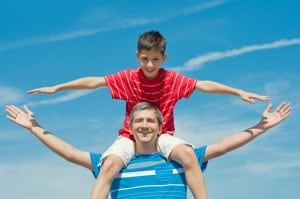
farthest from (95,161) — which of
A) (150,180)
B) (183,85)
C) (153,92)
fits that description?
(183,85)

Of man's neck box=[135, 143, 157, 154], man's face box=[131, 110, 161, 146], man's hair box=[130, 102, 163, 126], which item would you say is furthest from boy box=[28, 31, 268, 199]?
man's hair box=[130, 102, 163, 126]

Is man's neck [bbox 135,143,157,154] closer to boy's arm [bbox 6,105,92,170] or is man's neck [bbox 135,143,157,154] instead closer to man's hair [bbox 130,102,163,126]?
man's hair [bbox 130,102,163,126]

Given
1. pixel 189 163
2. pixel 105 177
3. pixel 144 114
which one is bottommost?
pixel 105 177

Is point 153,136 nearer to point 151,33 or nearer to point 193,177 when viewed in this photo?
point 193,177

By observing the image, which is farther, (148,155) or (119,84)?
(119,84)

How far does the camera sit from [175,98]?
9430mm

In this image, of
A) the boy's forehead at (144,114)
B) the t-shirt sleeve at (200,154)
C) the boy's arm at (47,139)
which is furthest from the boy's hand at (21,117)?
the t-shirt sleeve at (200,154)

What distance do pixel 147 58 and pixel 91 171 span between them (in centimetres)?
223

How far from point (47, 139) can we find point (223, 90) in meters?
3.33

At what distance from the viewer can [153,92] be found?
936 cm

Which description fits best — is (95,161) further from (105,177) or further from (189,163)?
(189,163)

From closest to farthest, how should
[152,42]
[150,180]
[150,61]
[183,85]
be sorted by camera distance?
[150,180] < [150,61] < [152,42] < [183,85]

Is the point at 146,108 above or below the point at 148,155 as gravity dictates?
above

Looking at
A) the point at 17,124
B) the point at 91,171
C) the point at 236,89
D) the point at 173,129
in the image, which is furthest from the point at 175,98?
the point at 17,124
